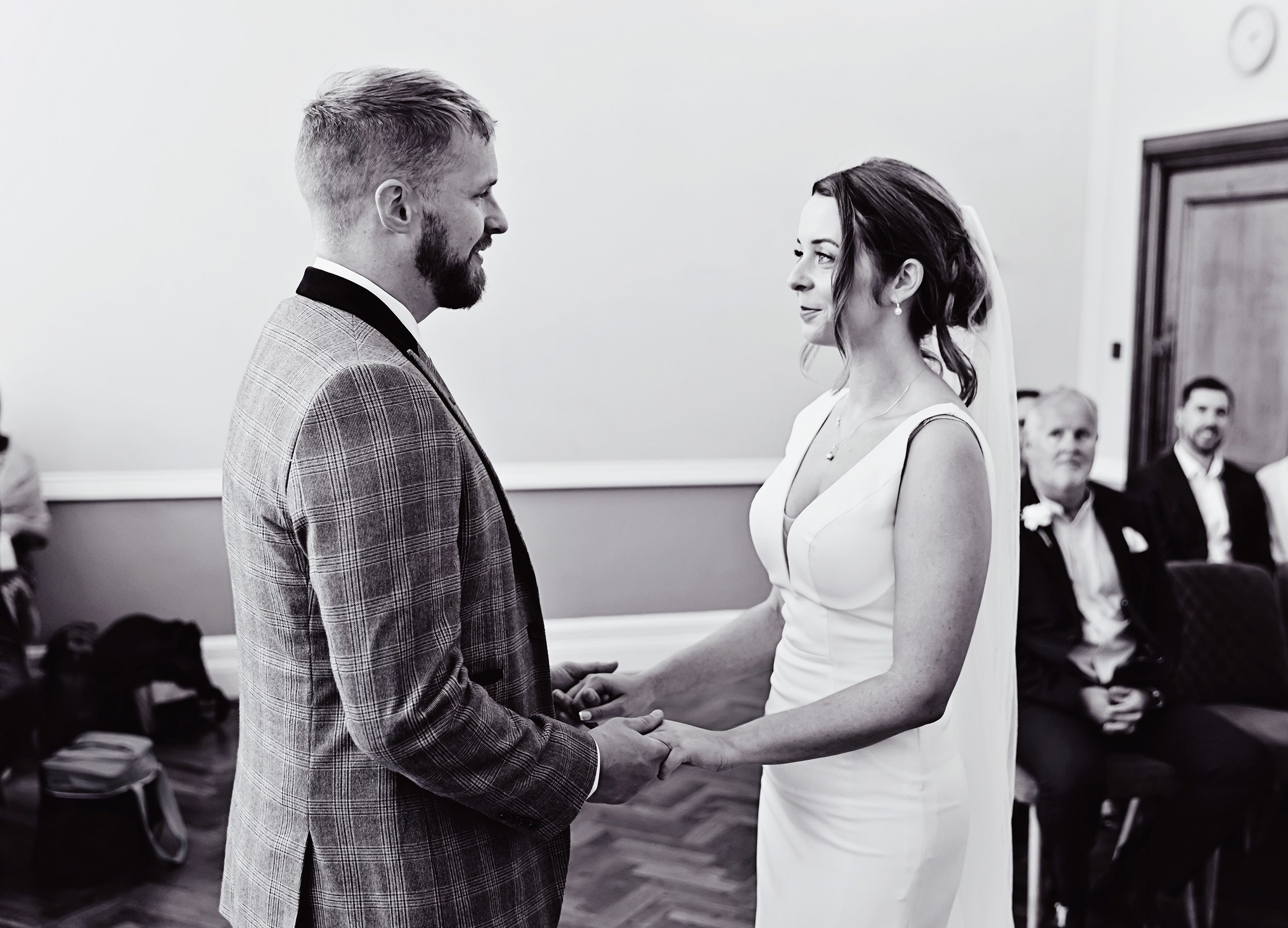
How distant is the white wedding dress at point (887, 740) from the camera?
1.67 metres

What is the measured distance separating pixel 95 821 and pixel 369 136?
276 cm

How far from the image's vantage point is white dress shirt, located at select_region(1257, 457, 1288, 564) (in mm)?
4480

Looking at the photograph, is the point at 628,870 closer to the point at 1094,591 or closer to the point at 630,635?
the point at 1094,591

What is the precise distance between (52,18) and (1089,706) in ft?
14.8

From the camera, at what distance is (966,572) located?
1.55m

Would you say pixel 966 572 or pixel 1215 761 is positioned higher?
pixel 966 572

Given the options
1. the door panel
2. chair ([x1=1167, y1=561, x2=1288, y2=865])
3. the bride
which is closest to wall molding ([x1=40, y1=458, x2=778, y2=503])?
the door panel

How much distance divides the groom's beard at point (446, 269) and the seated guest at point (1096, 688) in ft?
6.81

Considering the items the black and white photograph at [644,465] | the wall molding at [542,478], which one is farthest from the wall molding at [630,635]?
the wall molding at [542,478]

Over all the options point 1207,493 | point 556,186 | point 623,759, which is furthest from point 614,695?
point 556,186

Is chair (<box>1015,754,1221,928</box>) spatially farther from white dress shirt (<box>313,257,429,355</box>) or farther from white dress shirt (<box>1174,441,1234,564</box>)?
white dress shirt (<box>313,257,429,355</box>)

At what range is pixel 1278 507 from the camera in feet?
14.8

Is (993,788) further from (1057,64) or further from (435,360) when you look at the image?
(1057,64)

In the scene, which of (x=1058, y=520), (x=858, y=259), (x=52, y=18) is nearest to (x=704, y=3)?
(x=52, y=18)
